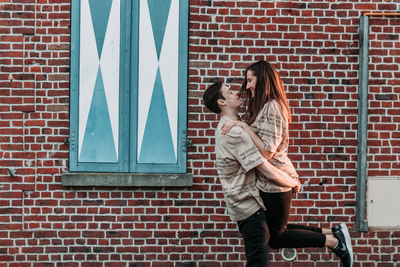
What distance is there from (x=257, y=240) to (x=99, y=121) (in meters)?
2.33

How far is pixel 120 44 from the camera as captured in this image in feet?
18.6

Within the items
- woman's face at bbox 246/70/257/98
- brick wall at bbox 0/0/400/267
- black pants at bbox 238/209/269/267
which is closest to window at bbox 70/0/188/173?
brick wall at bbox 0/0/400/267

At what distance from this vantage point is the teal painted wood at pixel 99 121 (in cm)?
562

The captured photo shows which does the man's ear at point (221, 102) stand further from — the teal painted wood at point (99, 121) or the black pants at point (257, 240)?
the teal painted wood at point (99, 121)

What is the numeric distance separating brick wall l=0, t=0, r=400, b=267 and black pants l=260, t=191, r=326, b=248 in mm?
1125

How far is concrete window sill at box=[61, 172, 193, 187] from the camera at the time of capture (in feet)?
18.2

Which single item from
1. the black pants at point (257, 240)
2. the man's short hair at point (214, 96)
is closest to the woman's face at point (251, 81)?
the man's short hair at point (214, 96)

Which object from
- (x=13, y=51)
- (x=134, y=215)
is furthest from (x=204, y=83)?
Result: (x=13, y=51)

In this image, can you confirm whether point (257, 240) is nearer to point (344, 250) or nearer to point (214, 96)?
point (344, 250)

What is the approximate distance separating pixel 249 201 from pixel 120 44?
2414 mm

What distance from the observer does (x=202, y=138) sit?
568cm

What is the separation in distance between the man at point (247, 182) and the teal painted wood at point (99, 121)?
5.61 feet

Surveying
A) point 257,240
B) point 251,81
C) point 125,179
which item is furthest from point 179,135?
point 257,240

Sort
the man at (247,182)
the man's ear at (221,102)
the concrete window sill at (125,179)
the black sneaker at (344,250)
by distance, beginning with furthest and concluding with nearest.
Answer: the concrete window sill at (125,179) < the black sneaker at (344,250) < the man's ear at (221,102) < the man at (247,182)
